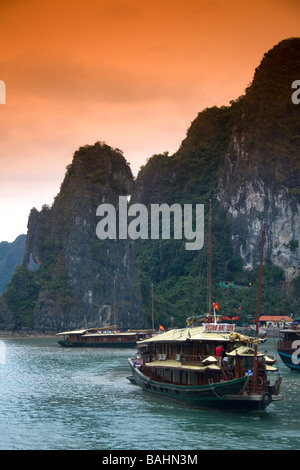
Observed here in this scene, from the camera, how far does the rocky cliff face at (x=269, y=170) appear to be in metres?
151

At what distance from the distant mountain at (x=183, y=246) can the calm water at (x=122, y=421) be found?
303 feet

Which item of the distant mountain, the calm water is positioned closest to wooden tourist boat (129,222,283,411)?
the calm water

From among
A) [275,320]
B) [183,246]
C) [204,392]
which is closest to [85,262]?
[183,246]

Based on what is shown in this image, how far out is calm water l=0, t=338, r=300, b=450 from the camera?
25.8 metres

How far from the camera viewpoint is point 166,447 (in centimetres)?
2491

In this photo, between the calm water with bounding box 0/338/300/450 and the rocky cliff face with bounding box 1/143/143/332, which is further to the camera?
the rocky cliff face with bounding box 1/143/143/332

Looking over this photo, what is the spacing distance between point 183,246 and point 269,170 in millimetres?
29958

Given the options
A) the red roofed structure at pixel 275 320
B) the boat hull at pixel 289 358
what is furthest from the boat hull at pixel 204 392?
the red roofed structure at pixel 275 320

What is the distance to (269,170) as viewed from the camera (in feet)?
507

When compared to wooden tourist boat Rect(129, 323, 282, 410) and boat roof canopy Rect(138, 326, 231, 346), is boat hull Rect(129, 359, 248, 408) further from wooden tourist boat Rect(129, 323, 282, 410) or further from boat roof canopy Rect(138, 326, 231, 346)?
boat roof canopy Rect(138, 326, 231, 346)

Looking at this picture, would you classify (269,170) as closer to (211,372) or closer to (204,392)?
(211,372)

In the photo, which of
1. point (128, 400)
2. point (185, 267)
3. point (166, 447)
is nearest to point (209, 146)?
point (185, 267)

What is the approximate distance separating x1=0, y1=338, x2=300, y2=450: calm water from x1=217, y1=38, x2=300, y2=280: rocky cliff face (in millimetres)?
106666

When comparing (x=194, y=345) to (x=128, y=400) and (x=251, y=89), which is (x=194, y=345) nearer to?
(x=128, y=400)
